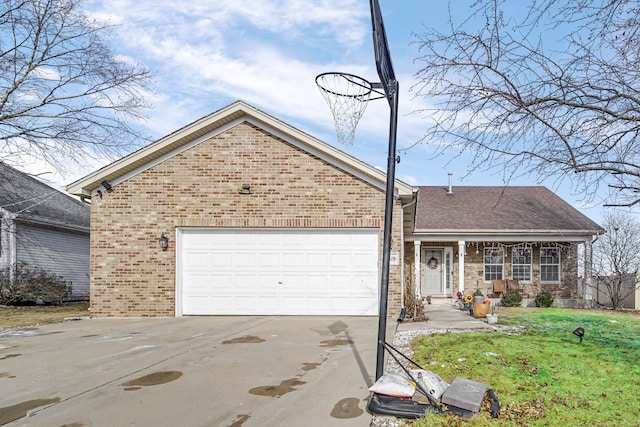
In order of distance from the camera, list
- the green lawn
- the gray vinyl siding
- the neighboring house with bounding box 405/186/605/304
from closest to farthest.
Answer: the green lawn
the neighboring house with bounding box 405/186/605/304
the gray vinyl siding

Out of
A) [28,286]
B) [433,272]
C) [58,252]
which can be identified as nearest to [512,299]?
[433,272]

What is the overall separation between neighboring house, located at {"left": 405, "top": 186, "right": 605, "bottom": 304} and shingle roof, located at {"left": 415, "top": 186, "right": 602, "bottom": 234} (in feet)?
0.12

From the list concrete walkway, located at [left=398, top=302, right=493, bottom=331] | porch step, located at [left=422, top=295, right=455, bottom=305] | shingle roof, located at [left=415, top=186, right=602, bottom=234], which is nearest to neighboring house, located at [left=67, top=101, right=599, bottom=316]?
concrete walkway, located at [left=398, top=302, right=493, bottom=331]

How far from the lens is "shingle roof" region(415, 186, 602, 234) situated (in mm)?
18438

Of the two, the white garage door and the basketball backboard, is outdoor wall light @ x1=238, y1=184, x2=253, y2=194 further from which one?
the basketball backboard

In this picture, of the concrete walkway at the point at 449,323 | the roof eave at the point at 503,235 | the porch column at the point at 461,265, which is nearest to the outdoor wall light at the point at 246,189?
the concrete walkway at the point at 449,323

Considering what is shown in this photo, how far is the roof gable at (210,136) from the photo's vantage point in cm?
1270

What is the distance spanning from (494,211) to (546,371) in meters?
14.3

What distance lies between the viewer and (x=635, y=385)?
602 cm

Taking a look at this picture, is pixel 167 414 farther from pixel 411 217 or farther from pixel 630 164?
pixel 411 217

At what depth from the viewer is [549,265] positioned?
19031 millimetres

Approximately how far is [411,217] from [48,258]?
1498cm

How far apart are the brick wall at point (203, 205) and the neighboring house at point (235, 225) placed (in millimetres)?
27

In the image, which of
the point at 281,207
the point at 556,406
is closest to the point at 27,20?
the point at 281,207
